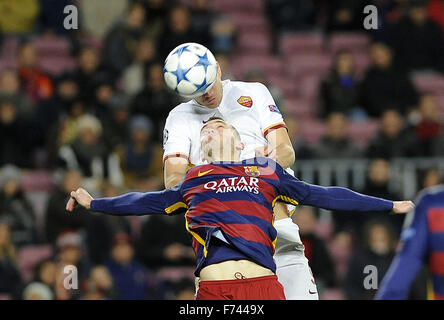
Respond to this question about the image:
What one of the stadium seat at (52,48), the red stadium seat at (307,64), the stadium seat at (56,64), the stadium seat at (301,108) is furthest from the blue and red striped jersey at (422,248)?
the stadium seat at (52,48)

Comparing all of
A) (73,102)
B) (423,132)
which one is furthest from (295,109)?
(73,102)

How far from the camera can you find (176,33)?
14.0 metres

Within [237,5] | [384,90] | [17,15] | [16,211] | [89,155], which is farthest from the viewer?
[237,5]

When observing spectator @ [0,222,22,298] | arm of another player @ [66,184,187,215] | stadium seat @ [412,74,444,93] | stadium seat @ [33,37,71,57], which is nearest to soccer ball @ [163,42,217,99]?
arm of another player @ [66,184,187,215]

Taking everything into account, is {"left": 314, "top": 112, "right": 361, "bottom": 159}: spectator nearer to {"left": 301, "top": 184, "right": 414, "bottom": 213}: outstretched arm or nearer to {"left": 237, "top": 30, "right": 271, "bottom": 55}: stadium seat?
{"left": 237, "top": 30, "right": 271, "bottom": 55}: stadium seat

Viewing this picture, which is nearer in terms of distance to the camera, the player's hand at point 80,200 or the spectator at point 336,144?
the player's hand at point 80,200

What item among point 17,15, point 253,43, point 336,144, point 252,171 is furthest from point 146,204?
point 17,15

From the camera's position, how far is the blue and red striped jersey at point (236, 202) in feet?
20.1

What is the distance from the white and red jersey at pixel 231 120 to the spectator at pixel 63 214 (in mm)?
4733

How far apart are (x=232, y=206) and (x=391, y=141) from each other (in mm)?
6748

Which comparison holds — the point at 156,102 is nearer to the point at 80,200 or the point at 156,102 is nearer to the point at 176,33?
the point at 176,33

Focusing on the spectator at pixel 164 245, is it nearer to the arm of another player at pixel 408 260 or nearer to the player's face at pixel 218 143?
the player's face at pixel 218 143
